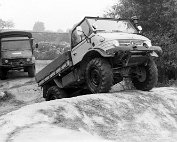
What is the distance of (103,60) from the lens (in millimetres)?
8391

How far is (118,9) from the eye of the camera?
15641 millimetres

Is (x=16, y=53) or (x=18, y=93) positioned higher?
(x=16, y=53)

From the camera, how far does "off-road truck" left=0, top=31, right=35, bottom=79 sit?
18328mm

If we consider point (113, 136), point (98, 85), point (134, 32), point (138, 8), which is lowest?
point (113, 136)

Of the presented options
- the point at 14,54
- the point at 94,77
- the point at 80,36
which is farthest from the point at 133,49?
the point at 14,54

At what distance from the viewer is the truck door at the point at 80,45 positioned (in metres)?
9.12

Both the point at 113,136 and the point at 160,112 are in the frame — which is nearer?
the point at 113,136

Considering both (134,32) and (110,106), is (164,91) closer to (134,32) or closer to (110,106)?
(134,32)

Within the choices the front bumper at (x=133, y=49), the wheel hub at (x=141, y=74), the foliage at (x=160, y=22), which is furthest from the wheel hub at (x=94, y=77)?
the foliage at (x=160, y=22)

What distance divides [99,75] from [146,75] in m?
1.65

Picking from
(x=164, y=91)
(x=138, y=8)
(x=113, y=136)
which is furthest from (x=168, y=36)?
(x=113, y=136)

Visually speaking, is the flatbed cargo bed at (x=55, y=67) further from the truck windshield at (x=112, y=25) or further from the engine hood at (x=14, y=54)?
the engine hood at (x=14, y=54)

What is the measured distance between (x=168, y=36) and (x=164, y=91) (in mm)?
4931

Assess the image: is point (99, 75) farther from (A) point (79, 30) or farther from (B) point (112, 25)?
(B) point (112, 25)
